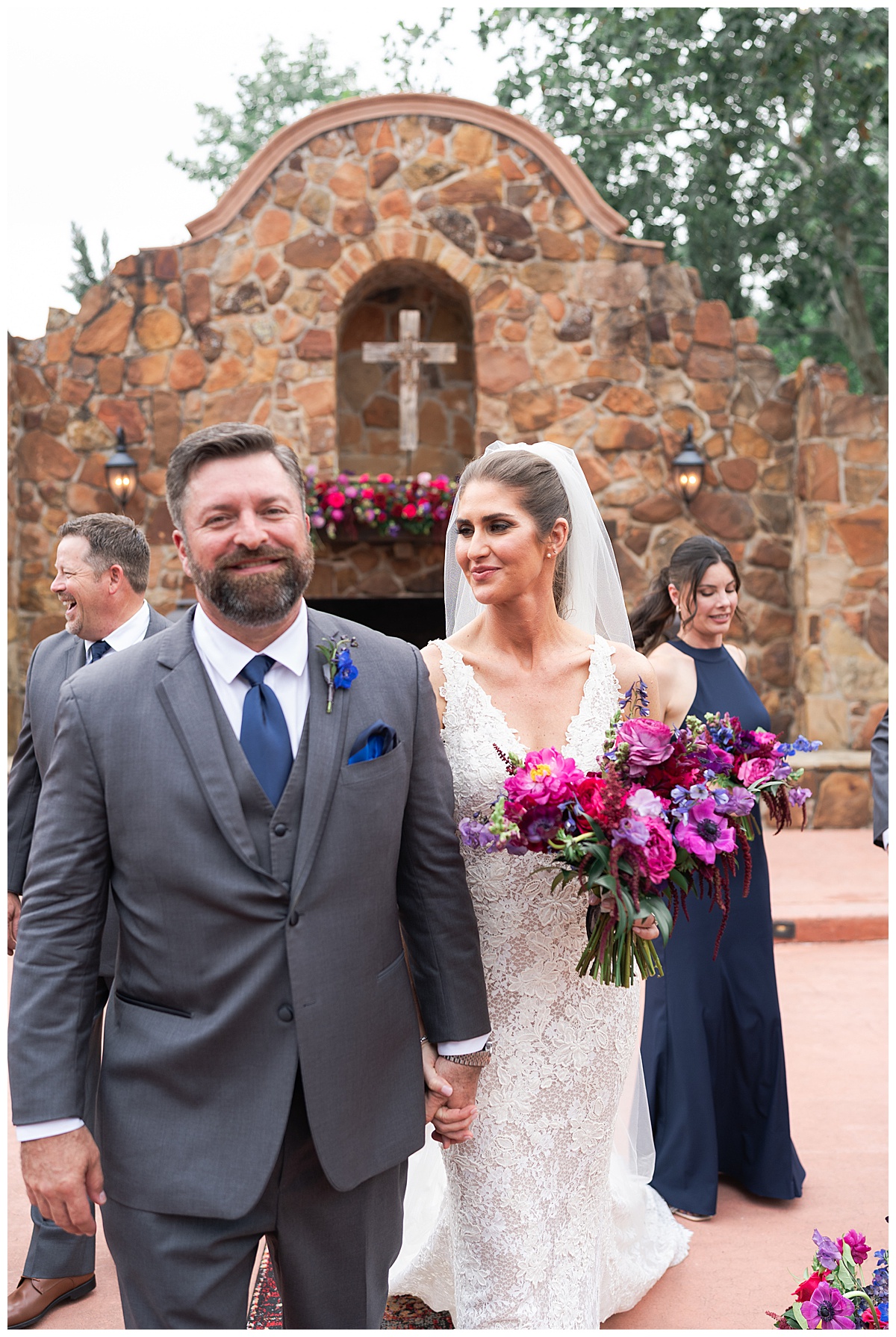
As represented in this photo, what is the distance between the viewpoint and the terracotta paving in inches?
125

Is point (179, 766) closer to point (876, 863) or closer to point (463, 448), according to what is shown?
point (876, 863)

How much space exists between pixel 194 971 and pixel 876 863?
7386mm

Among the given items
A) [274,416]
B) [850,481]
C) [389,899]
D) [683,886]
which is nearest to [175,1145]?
[389,899]

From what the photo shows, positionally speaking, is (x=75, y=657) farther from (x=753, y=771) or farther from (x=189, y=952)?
(x=753, y=771)

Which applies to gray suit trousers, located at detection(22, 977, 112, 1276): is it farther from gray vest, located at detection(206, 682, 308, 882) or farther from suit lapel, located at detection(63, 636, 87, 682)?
gray vest, located at detection(206, 682, 308, 882)

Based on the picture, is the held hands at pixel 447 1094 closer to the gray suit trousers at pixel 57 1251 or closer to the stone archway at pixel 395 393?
the gray suit trousers at pixel 57 1251

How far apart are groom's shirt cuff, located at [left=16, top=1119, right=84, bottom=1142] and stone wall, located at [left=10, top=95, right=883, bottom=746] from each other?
8.38 m

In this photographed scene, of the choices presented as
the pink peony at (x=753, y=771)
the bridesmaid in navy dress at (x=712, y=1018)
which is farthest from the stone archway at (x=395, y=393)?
the pink peony at (x=753, y=771)

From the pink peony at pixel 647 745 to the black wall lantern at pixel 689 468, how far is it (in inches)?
318

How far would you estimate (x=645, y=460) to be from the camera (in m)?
10.1

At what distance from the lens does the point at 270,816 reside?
1.94 metres

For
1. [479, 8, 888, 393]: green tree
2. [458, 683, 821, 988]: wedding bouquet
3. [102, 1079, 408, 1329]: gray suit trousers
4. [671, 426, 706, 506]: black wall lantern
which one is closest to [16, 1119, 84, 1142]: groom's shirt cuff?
[102, 1079, 408, 1329]: gray suit trousers

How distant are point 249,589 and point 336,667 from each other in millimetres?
221

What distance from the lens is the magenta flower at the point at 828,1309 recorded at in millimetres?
2160
